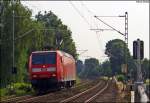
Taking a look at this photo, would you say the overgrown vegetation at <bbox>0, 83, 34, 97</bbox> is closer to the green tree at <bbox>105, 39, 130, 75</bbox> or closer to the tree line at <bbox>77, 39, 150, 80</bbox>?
the tree line at <bbox>77, 39, 150, 80</bbox>

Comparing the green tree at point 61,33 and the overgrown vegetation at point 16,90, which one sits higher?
the green tree at point 61,33

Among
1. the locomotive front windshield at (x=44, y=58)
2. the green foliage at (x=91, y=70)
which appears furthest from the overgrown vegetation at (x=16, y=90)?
the green foliage at (x=91, y=70)

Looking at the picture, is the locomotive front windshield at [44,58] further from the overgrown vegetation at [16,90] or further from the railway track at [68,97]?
the overgrown vegetation at [16,90]

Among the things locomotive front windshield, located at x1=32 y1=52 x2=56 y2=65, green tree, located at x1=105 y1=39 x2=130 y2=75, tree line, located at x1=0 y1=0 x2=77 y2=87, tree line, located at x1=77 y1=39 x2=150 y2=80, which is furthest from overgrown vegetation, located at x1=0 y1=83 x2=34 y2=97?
green tree, located at x1=105 y1=39 x2=130 y2=75

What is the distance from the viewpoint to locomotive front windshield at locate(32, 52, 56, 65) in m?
41.9

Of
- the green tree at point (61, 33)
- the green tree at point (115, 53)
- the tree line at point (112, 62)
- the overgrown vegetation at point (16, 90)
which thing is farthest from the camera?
the green tree at point (115, 53)

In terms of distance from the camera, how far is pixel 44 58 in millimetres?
41906

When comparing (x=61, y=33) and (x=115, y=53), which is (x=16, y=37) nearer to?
(x=61, y=33)

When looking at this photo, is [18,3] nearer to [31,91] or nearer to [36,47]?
[36,47]

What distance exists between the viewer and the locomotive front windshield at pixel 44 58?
137ft

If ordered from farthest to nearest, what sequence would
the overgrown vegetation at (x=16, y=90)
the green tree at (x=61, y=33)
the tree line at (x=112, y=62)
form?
the tree line at (x=112, y=62), the green tree at (x=61, y=33), the overgrown vegetation at (x=16, y=90)

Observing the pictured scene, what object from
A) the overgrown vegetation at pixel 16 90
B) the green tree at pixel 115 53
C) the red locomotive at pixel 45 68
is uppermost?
the green tree at pixel 115 53

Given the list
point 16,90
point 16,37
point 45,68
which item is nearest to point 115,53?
point 16,37

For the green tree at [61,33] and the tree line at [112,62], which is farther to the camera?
the tree line at [112,62]
